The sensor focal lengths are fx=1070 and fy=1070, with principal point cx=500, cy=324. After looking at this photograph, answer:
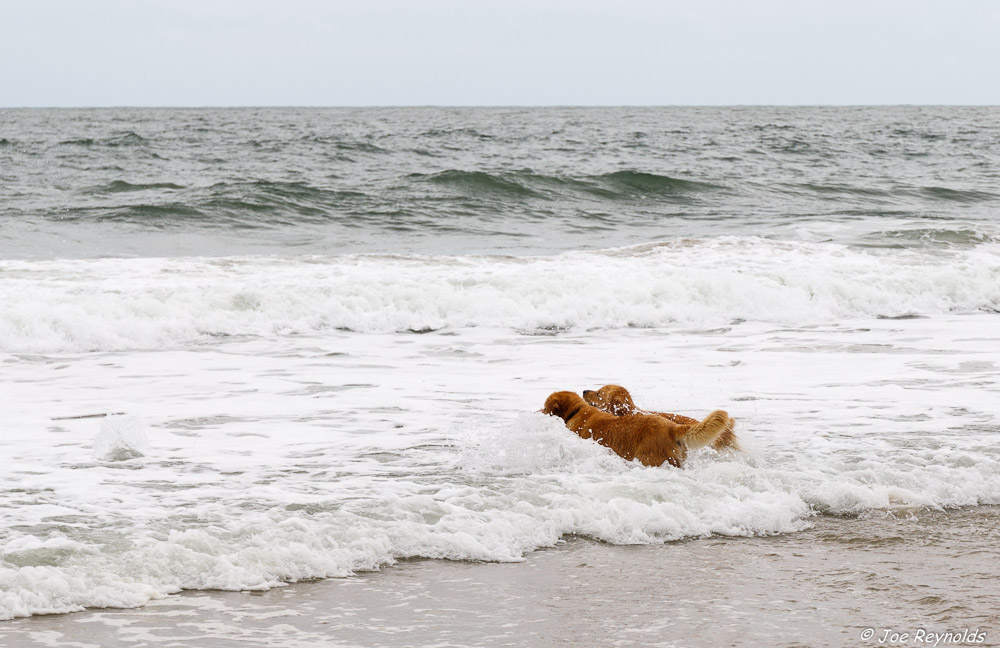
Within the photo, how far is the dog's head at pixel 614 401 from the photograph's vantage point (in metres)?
5.45

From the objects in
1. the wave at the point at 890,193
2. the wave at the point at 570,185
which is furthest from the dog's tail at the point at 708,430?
the wave at the point at 890,193

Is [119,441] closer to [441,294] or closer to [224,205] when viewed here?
[441,294]

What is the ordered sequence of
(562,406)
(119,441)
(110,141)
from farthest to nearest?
(110,141), (562,406), (119,441)

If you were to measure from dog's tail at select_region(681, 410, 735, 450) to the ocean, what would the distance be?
0.49 feet

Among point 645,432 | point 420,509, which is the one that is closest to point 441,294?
point 645,432

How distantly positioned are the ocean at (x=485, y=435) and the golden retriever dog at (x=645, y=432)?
9cm

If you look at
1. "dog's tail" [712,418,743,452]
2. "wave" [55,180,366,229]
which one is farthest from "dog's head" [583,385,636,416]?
"wave" [55,180,366,229]

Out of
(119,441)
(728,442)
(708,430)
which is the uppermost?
(708,430)

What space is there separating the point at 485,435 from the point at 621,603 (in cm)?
213

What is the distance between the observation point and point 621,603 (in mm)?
3578

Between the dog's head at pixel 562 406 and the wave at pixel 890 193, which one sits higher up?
the wave at pixel 890 193

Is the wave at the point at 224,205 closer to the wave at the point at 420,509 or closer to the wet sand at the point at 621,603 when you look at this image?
the wave at the point at 420,509

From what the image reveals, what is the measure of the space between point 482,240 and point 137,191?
8.10 meters

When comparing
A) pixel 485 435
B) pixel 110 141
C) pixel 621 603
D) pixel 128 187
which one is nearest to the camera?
pixel 621 603
